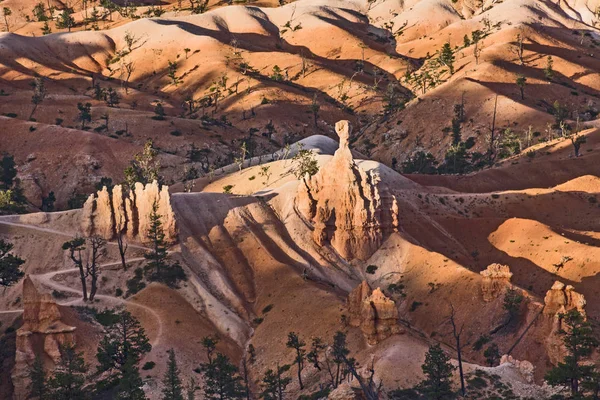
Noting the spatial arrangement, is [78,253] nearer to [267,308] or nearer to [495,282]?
[267,308]

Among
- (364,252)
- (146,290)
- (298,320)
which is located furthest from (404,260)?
(146,290)

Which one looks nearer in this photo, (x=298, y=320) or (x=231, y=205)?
(x=298, y=320)

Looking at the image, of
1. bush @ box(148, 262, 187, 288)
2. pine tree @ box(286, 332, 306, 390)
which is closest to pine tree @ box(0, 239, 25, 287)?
bush @ box(148, 262, 187, 288)

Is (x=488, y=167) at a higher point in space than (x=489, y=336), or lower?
lower

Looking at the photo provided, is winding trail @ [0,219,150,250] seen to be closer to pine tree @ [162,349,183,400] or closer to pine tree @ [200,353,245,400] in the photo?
Result: pine tree @ [162,349,183,400]

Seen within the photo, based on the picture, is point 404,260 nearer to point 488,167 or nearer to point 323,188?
point 323,188

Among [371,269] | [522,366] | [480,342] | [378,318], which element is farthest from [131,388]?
[371,269]
